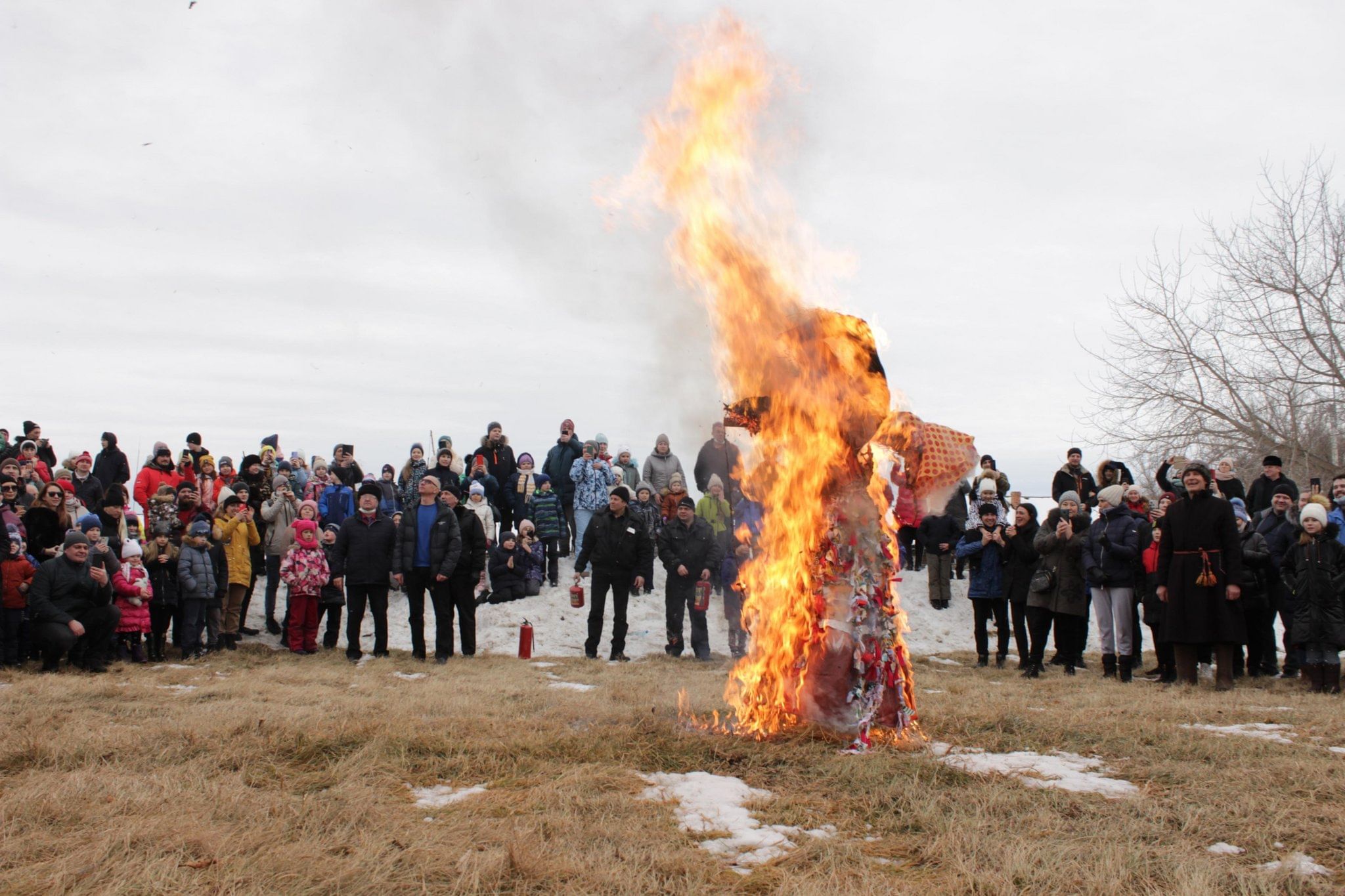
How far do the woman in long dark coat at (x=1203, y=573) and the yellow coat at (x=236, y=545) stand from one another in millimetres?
10699

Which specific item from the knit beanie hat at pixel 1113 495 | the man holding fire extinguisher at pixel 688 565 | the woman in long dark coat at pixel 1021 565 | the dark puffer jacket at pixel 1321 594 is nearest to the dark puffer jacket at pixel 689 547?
the man holding fire extinguisher at pixel 688 565

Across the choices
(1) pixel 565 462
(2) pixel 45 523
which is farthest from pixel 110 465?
(1) pixel 565 462

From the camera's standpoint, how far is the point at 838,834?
4820mm

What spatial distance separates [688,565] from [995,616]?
12.8ft

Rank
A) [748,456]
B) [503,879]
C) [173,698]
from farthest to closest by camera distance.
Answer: [173,698] < [748,456] < [503,879]

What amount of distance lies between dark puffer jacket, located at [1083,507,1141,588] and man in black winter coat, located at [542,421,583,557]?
24.3ft

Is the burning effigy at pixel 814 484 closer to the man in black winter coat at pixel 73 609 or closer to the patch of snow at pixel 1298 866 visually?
the patch of snow at pixel 1298 866

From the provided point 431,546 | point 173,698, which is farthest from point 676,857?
point 431,546

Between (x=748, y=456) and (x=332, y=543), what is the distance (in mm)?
8354

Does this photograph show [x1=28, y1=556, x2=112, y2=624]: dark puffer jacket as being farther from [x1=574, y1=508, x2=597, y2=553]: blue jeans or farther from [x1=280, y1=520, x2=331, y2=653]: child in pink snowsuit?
[x1=574, y1=508, x2=597, y2=553]: blue jeans

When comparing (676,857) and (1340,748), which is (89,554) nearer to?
(676,857)

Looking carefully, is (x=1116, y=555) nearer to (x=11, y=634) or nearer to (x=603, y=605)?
(x=603, y=605)

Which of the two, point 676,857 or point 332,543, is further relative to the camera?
point 332,543

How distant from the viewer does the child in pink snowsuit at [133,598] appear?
11492 mm
